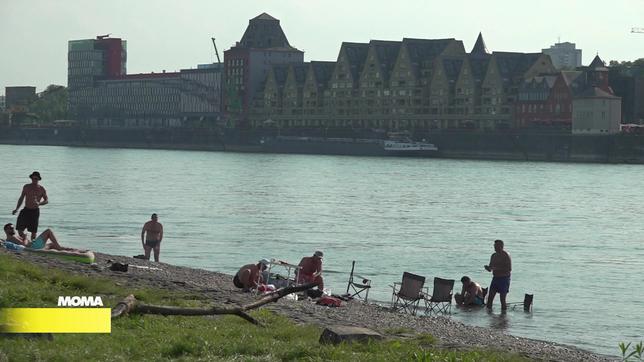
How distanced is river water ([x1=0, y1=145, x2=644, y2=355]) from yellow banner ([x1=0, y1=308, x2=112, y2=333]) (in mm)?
13159

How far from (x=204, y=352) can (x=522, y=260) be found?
32.5 meters

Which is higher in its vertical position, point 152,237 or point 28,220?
point 28,220

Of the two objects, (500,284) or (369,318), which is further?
(500,284)

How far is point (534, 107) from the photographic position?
577ft

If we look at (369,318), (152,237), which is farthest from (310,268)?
(152,237)

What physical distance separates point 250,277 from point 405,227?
35.9m

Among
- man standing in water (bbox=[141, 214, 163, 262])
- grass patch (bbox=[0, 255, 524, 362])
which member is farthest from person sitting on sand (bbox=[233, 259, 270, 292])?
man standing in water (bbox=[141, 214, 163, 262])

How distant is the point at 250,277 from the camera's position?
26.9 meters

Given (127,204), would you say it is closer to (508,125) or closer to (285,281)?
(285,281)

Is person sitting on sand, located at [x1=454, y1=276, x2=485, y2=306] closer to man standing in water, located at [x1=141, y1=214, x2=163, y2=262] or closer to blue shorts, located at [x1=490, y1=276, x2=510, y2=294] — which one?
blue shorts, located at [x1=490, y1=276, x2=510, y2=294]

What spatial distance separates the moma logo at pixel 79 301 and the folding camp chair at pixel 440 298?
13.0 m

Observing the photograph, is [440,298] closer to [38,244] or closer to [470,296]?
[470,296]

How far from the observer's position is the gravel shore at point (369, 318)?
22.2m

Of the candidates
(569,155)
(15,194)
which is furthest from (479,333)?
(569,155)
